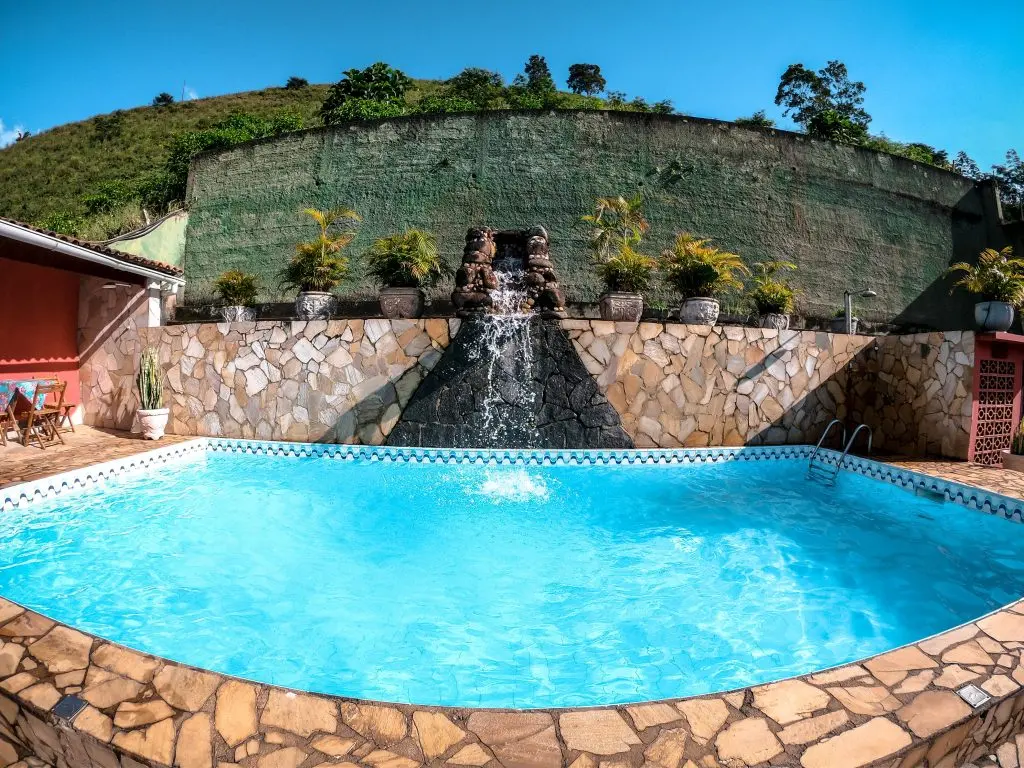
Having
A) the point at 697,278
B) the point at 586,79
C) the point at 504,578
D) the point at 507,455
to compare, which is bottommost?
the point at 504,578

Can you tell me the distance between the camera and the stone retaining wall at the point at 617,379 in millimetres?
8375

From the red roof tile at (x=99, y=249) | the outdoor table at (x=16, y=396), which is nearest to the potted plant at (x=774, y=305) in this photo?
the red roof tile at (x=99, y=249)

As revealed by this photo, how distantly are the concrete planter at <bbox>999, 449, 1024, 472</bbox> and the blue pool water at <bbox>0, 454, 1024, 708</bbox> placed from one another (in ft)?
6.80

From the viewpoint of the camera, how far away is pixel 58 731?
1.99 m

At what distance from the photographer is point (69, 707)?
6.64ft

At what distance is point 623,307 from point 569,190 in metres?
6.37

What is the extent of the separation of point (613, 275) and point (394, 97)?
1499cm

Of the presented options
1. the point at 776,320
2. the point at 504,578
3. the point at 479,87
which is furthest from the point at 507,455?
the point at 479,87

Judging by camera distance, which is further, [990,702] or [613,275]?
[613,275]

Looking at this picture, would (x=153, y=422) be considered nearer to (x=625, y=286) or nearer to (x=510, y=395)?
(x=510, y=395)

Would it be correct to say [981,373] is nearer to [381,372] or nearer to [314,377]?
[381,372]

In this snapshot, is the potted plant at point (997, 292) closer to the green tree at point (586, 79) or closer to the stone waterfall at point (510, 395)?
the stone waterfall at point (510, 395)

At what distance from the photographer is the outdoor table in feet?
24.6

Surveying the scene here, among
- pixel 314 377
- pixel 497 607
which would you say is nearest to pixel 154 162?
pixel 314 377
